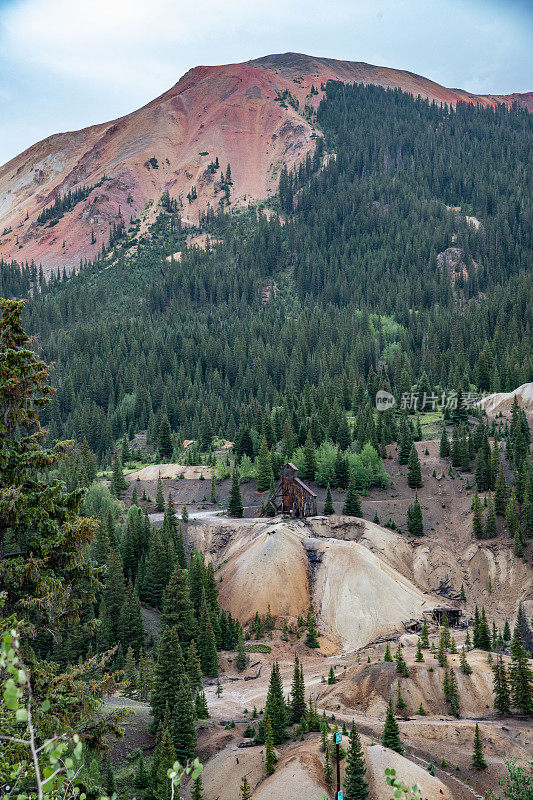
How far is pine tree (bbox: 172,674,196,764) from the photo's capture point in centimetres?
4081

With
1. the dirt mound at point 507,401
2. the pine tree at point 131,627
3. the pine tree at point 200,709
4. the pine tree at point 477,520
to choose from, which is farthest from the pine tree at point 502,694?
the dirt mound at point 507,401

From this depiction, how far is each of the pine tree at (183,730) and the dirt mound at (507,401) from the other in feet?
286

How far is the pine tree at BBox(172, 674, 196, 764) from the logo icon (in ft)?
315

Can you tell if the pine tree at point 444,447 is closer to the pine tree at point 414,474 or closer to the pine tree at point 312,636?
the pine tree at point 414,474

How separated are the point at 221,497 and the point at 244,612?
34600 mm

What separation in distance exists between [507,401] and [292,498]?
47.3 m

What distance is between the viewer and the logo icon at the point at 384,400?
135m

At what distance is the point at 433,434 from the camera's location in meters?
119

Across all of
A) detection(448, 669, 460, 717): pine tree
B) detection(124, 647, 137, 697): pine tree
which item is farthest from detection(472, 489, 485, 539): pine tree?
detection(124, 647, 137, 697): pine tree

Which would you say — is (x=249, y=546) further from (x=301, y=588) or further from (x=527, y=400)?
(x=527, y=400)

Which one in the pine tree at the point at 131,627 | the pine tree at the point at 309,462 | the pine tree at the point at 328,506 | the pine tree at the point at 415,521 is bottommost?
the pine tree at the point at 131,627

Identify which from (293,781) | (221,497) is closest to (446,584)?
(221,497)

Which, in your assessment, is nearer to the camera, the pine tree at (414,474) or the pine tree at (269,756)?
the pine tree at (269,756)

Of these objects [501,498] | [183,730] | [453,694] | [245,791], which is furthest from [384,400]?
[245,791]
